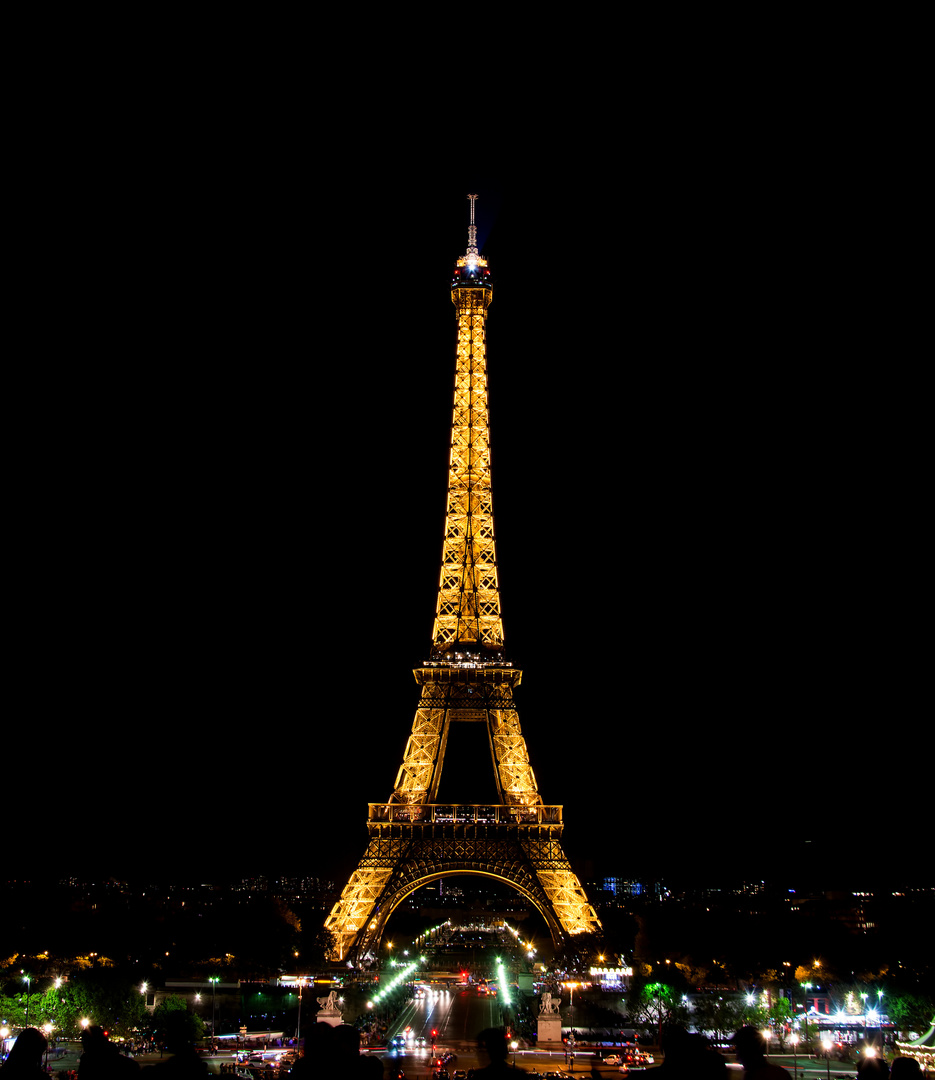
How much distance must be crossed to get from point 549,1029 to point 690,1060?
1395 inches

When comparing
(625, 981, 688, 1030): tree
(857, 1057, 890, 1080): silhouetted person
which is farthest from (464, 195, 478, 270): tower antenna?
(857, 1057, 890, 1080): silhouetted person

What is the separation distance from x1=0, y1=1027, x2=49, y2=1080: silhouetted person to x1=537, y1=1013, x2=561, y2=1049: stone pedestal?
116ft

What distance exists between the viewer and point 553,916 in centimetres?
5184

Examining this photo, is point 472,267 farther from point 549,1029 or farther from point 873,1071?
point 873,1071

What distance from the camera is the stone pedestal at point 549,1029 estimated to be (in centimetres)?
3866

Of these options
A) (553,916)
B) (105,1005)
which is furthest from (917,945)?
(105,1005)

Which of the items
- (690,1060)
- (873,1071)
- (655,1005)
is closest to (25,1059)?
(690,1060)

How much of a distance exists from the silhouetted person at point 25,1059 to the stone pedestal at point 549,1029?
3525 centimetres

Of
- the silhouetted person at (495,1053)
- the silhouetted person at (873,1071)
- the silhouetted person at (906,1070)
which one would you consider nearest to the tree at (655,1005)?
the silhouetted person at (873,1071)

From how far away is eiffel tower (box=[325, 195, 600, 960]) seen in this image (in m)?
52.1

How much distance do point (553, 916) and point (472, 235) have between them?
39.2 metres

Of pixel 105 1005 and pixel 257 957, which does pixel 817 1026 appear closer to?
pixel 105 1005

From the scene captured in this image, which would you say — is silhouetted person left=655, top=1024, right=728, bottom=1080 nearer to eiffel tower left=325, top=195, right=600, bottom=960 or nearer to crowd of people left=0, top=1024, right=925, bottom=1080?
crowd of people left=0, top=1024, right=925, bottom=1080

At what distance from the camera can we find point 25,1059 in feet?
22.2
